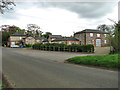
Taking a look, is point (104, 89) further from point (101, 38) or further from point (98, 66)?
point (101, 38)

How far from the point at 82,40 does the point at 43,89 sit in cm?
3308

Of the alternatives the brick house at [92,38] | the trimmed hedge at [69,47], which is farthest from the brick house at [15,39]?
the brick house at [92,38]

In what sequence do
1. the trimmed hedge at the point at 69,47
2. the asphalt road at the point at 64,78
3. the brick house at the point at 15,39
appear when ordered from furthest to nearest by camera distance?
the brick house at the point at 15,39
the trimmed hedge at the point at 69,47
the asphalt road at the point at 64,78

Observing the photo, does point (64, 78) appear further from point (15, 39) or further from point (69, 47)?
point (15, 39)

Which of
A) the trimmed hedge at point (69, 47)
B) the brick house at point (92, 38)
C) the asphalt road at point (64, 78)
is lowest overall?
the asphalt road at point (64, 78)

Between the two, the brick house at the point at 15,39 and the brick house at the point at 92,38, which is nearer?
the brick house at the point at 92,38

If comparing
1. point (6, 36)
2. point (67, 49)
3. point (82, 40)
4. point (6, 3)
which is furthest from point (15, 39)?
point (6, 3)

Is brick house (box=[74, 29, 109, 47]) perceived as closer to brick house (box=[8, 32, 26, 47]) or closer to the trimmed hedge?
the trimmed hedge

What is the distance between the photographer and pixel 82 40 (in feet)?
117

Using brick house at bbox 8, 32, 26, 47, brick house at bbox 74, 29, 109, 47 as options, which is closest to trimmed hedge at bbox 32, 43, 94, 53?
brick house at bbox 74, 29, 109, 47

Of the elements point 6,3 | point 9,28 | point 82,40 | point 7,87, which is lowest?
point 7,87

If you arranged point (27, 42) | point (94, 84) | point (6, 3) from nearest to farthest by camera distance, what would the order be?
point (94, 84) < point (6, 3) < point (27, 42)

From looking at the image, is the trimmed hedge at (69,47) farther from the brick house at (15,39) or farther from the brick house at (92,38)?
the brick house at (15,39)

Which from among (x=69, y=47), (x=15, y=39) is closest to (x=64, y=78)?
(x=69, y=47)
